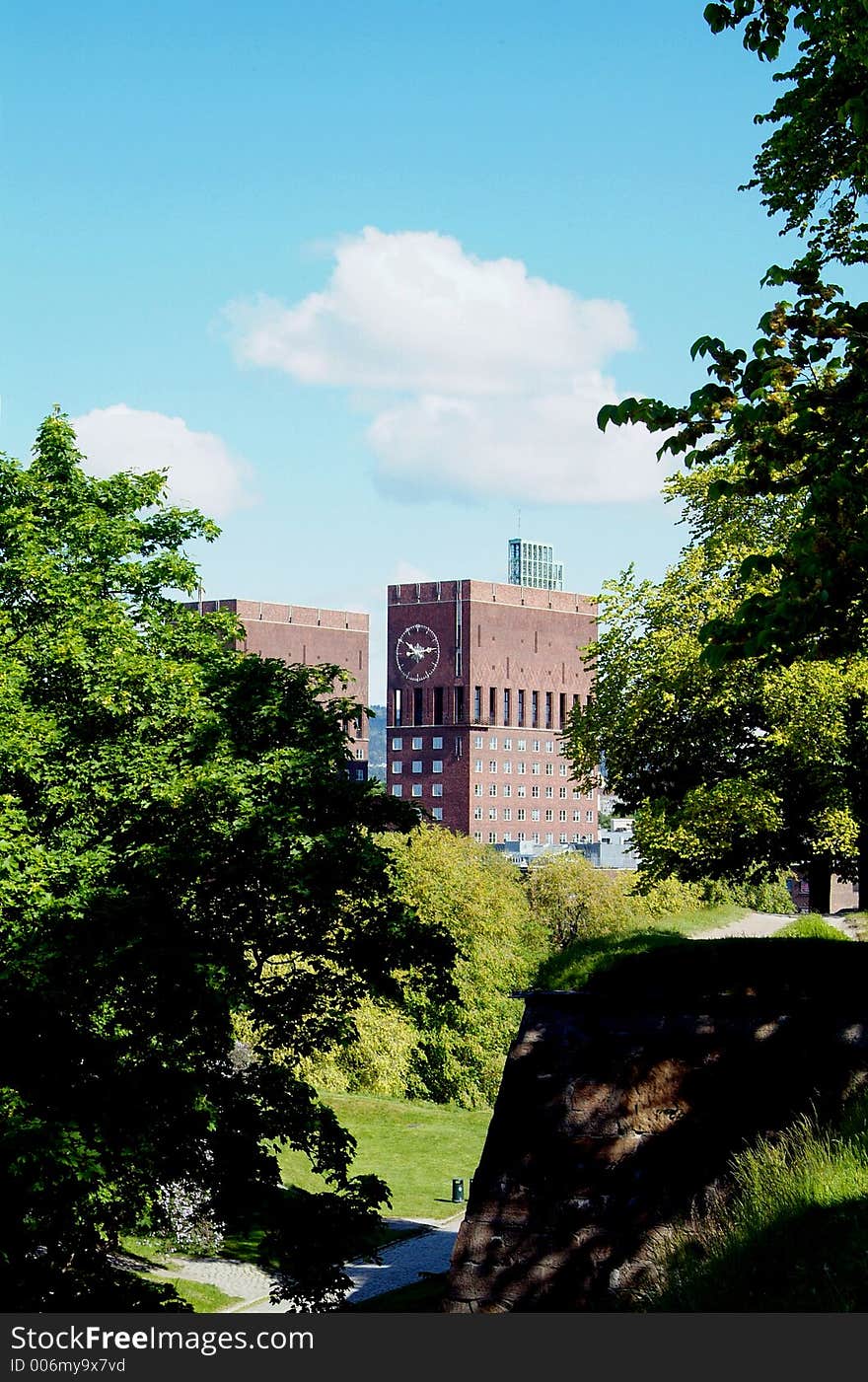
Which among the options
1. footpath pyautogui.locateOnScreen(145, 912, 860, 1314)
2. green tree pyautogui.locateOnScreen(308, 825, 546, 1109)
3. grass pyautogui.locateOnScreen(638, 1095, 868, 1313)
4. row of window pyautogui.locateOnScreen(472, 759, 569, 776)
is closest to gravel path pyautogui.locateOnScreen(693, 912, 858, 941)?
footpath pyautogui.locateOnScreen(145, 912, 860, 1314)

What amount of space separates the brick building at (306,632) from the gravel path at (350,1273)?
126511 mm

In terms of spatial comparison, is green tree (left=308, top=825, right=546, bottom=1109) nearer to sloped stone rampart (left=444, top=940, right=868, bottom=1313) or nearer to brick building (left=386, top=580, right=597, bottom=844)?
sloped stone rampart (left=444, top=940, right=868, bottom=1313)

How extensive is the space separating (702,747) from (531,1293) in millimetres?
18091

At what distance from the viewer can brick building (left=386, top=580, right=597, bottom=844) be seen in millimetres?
166125

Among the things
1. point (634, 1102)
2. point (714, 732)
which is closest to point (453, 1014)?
point (714, 732)

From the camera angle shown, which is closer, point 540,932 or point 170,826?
point 170,826

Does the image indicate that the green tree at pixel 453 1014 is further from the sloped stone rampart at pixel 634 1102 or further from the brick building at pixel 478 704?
the brick building at pixel 478 704

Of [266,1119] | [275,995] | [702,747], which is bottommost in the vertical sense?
[266,1119]

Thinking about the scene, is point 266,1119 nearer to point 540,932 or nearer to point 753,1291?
point 753,1291

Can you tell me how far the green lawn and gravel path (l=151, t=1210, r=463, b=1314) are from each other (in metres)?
5.67

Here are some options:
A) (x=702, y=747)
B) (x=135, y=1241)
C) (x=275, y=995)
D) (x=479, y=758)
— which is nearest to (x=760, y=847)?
(x=702, y=747)

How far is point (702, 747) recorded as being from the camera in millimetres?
30531

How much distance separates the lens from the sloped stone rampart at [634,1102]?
13273 millimetres

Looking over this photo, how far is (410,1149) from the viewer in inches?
2037
